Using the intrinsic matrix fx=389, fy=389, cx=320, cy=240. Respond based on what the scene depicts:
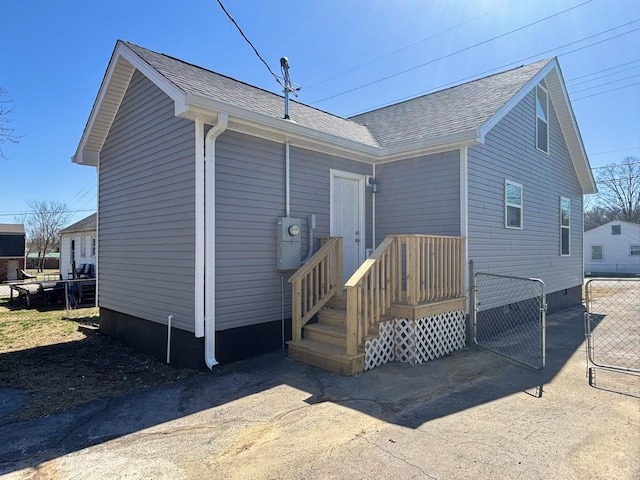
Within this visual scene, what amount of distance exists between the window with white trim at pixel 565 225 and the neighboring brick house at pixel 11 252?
28810 millimetres

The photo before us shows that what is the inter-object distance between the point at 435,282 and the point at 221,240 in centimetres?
321

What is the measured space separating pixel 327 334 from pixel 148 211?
11.3 feet

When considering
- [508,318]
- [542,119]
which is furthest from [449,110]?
[508,318]

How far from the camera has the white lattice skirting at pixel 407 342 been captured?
5180 mm

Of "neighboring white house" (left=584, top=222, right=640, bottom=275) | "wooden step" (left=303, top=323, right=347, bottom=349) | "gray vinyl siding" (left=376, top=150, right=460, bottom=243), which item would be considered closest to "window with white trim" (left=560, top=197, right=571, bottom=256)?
"gray vinyl siding" (left=376, top=150, right=460, bottom=243)

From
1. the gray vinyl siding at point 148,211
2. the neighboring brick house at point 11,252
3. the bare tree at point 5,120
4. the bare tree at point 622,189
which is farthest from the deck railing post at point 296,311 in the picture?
the bare tree at point 622,189

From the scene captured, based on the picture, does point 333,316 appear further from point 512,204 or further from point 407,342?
point 512,204

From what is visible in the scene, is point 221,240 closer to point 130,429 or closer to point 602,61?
point 130,429

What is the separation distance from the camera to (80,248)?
20.0 metres

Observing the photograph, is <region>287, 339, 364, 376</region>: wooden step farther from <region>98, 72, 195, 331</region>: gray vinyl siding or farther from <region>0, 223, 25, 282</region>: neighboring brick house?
<region>0, 223, 25, 282</region>: neighboring brick house

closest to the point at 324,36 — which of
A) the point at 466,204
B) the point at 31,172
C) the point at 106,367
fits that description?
the point at 466,204

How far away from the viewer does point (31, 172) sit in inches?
1235

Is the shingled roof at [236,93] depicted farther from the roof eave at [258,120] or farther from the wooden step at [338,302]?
the wooden step at [338,302]

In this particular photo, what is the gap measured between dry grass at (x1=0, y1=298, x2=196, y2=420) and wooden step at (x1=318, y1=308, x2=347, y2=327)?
2.00 metres
